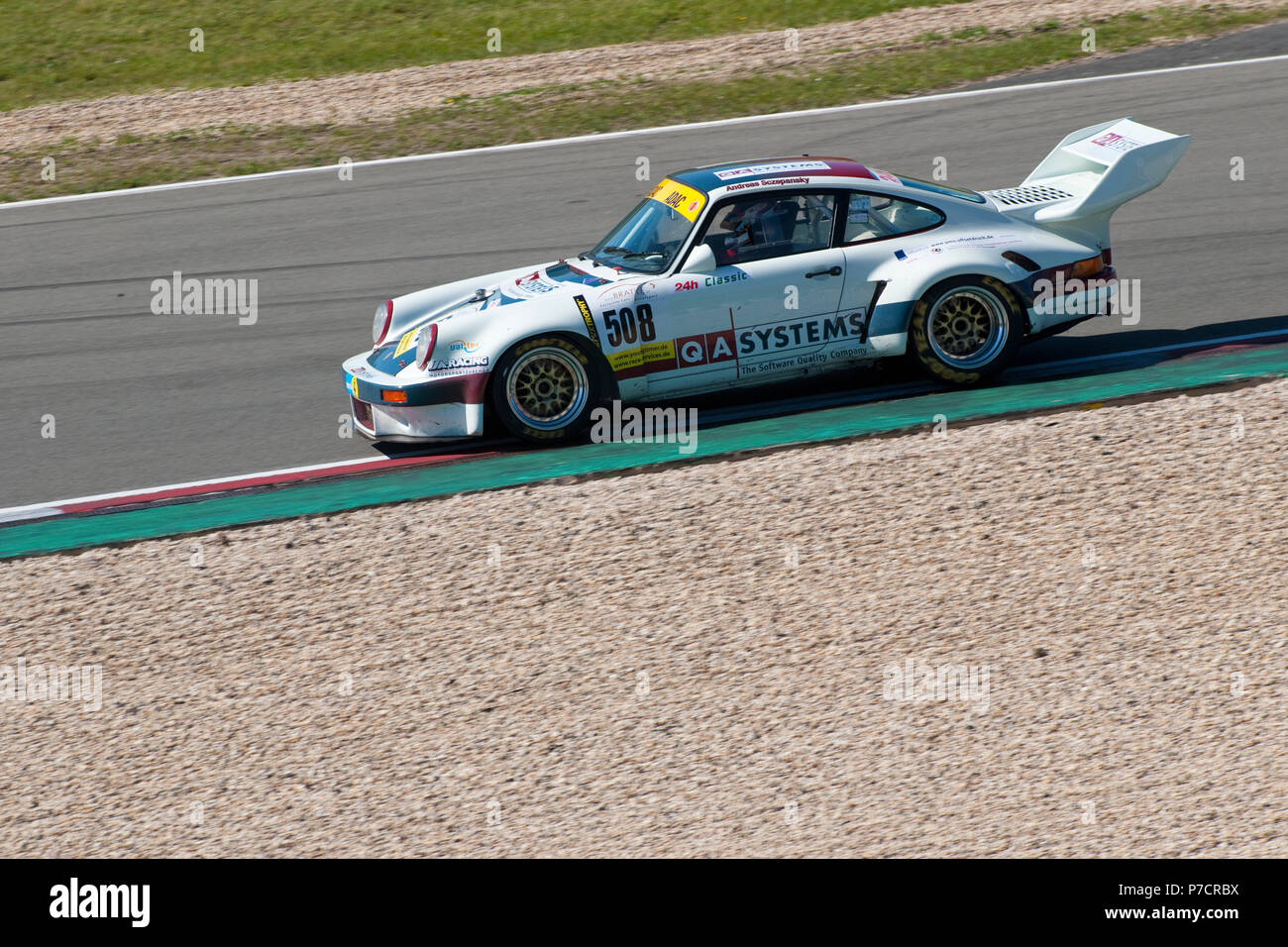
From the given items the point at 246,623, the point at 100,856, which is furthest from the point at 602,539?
the point at 100,856

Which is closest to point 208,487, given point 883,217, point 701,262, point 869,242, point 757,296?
point 701,262

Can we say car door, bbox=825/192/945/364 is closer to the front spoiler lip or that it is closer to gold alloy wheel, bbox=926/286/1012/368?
gold alloy wheel, bbox=926/286/1012/368

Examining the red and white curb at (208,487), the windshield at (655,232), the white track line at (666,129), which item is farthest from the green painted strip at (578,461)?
the white track line at (666,129)

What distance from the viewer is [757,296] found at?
319 inches

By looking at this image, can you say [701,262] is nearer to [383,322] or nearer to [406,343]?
[406,343]

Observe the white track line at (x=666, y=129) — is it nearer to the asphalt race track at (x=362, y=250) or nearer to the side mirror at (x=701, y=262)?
the asphalt race track at (x=362, y=250)

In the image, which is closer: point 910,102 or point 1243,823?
point 1243,823

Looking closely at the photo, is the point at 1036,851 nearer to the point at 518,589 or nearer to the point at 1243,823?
the point at 1243,823

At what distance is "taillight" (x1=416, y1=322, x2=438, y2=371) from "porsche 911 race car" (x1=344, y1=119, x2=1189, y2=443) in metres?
0.01

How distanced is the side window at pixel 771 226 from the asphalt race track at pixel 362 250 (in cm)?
220

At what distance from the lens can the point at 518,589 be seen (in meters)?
6.68

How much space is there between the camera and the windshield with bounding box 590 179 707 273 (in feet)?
27.0

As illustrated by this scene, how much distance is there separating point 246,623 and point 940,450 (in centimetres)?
369

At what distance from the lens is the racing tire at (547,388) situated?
7.92m
